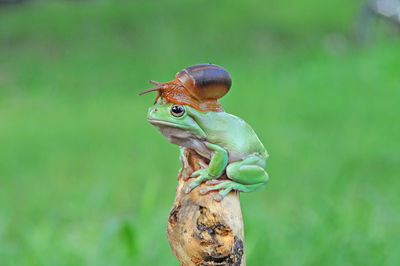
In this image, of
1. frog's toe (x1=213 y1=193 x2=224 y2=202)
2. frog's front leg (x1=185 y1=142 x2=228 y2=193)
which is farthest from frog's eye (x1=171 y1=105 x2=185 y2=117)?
frog's toe (x1=213 y1=193 x2=224 y2=202)

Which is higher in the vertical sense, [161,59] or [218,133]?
[161,59]

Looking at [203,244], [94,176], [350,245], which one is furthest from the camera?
[94,176]

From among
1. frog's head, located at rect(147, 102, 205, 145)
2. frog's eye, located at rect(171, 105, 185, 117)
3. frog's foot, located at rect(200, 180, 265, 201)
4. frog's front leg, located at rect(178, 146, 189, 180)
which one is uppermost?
frog's eye, located at rect(171, 105, 185, 117)

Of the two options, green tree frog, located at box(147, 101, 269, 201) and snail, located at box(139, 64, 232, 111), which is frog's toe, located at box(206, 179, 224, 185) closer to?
green tree frog, located at box(147, 101, 269, 201)

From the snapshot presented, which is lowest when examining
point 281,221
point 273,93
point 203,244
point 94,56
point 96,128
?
point 203,244

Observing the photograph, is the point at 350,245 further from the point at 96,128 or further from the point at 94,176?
the point at 96,128

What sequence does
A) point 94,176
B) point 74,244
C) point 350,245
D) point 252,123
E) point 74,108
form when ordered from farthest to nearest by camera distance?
1. point 74,108
2. point 252,123
3. point 94,176
4. point 74,244
5. point 350,245

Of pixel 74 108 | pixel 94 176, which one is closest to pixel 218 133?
pixel 94 176
